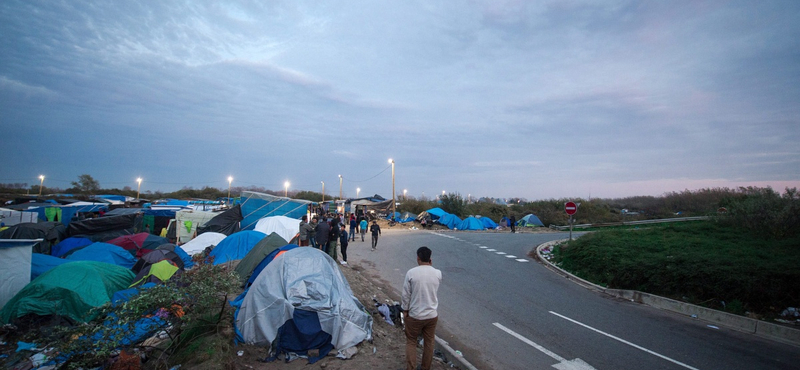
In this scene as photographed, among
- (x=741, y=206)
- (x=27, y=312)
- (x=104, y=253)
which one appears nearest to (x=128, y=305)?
(x=27, y=312)

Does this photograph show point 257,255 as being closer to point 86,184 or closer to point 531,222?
point 531,222

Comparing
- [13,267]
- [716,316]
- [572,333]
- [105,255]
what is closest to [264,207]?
[105,255]

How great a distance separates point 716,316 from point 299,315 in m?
8.71

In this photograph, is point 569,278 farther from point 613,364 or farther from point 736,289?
point 613,364

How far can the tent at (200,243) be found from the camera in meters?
15.6

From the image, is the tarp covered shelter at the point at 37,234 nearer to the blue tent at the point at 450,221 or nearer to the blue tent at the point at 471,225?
the blue tent at the point at 450,221

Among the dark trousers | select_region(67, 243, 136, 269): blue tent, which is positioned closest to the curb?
the dark trousers

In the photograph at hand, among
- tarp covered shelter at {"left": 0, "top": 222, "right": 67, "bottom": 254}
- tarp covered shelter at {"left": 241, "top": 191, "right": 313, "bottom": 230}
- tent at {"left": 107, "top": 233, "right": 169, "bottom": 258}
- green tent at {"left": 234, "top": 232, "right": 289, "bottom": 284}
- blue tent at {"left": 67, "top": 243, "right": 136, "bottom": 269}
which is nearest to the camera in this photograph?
green tent at {"left": 234, "top": 232, "right": 289, "bottom": 284}

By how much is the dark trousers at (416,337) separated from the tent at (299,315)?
5.13ft

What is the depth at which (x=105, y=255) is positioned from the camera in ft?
40.0

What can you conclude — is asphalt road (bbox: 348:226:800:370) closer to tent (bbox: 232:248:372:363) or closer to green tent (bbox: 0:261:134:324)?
tent (bbox: 232:248:372:363)

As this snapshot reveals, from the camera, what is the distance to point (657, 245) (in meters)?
12.1

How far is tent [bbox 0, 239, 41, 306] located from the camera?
26.5ft

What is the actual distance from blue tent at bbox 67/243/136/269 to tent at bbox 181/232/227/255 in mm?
2586
